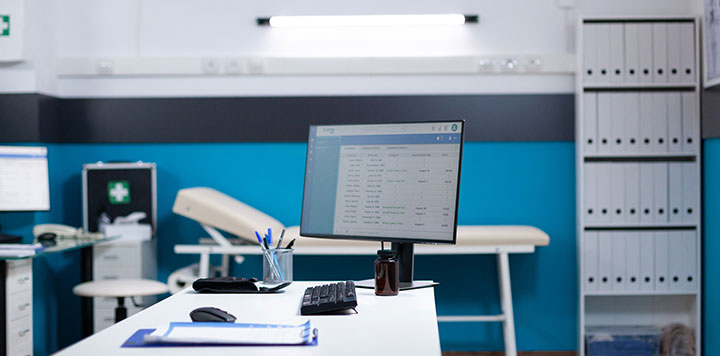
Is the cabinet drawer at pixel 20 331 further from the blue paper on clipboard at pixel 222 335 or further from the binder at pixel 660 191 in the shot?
the binder at pixel 660 191

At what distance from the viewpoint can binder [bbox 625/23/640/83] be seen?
349 cm

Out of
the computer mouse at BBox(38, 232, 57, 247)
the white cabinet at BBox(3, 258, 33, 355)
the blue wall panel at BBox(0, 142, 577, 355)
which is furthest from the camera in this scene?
the blue wall panel at BBox(0, 142, 577, 355)

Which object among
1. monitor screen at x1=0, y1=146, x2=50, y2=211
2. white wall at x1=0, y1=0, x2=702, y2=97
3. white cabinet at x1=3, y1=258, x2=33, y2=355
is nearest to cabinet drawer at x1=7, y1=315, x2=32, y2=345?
white cabinet at x1=3, y1=258, x2=33, y2=355

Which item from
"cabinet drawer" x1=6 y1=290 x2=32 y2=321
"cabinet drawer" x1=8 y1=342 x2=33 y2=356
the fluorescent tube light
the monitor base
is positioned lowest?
"cabinet drawer" x1=8 y1=342 x2=33 y2=356

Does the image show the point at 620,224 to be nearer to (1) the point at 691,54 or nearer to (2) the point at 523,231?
(2) the point at 523,231

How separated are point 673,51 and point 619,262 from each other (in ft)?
3.67

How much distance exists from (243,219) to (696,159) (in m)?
2.30

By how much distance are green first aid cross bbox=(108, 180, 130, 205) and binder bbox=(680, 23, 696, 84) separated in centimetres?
295

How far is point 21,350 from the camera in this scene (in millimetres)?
2941

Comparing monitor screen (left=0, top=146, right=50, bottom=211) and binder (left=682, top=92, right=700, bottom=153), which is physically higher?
binder (left=682, top=92, right=700, bottom=153)

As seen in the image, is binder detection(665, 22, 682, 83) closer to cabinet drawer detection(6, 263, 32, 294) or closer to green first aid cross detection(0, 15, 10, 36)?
cabinet drawer detection(6, 263, 32, 294)

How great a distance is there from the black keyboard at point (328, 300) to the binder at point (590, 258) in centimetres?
215

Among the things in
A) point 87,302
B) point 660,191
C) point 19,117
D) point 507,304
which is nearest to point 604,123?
point 660,191

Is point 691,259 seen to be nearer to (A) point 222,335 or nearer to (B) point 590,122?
(B) point 590,122
